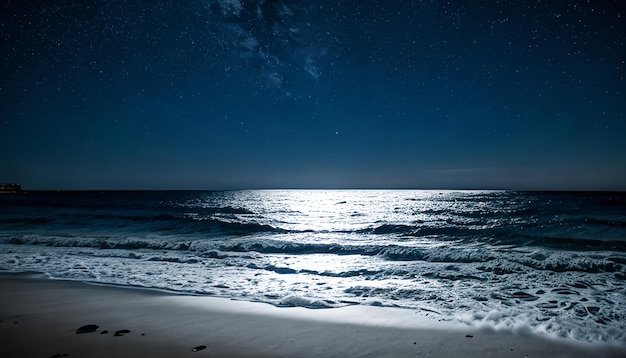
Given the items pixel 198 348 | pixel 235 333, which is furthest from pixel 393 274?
pixel 198 348

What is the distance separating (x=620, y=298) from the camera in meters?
7.50

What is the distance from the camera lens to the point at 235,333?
17.2 feet

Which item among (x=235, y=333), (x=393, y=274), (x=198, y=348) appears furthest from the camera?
(x=393, y=274)

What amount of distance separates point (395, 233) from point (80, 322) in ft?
67.6

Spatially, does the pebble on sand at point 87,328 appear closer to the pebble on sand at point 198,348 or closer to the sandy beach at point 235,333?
the sandy beach at point 235,333

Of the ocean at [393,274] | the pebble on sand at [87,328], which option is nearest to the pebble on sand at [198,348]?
the pebble on sand at [87,328]

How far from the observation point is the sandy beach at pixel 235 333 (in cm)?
453

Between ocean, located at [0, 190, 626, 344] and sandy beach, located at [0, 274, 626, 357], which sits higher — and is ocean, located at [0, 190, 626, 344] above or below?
below

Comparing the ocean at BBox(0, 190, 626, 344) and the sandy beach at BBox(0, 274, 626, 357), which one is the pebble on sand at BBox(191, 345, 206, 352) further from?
the ocean at BBox(0, 190, 626, 344)

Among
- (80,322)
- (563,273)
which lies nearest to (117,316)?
(80,322)

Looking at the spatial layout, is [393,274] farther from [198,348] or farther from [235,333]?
[198,348]

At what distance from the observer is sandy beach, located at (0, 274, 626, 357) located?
14.9 ft

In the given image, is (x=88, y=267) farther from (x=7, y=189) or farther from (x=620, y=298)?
(x=7, y=189)

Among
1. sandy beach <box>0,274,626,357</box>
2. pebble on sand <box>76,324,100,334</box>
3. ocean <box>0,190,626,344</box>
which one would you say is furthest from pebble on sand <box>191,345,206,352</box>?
ocean <box>0,190,626,344</box>
